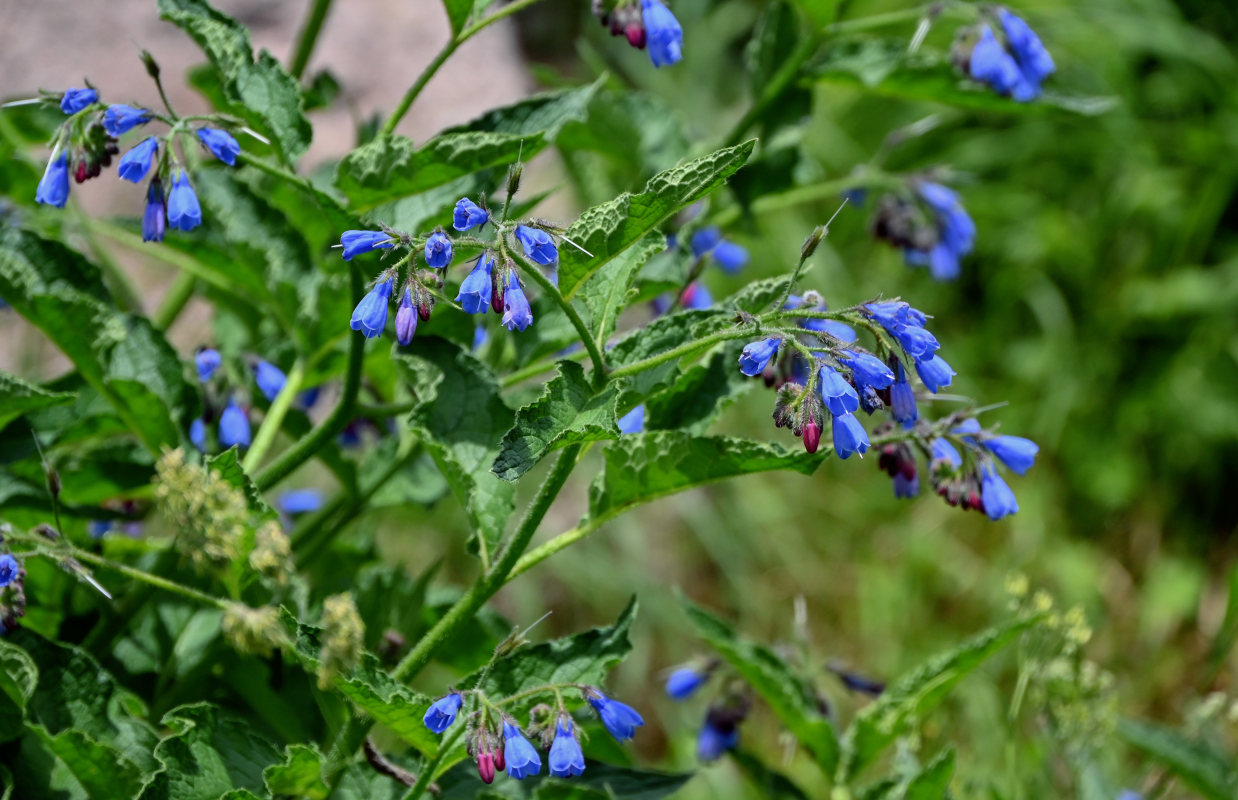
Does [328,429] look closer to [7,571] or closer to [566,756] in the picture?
[7,571]

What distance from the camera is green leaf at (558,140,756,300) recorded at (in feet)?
4.59

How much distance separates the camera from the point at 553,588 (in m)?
5.03

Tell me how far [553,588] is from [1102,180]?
3.01 m

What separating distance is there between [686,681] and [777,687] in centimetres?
36

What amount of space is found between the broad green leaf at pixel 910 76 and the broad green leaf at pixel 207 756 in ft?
5.00

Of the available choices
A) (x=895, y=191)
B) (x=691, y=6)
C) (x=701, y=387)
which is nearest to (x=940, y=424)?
(x=701, y=387)

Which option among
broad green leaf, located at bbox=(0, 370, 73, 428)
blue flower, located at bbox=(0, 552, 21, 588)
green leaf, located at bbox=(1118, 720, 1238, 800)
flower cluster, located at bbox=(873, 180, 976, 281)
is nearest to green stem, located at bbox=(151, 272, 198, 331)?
broad green leaf, located at bbox=(0, 370, 73, 428)

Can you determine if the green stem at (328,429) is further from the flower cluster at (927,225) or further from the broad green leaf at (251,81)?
the flower cluster at (927,225)

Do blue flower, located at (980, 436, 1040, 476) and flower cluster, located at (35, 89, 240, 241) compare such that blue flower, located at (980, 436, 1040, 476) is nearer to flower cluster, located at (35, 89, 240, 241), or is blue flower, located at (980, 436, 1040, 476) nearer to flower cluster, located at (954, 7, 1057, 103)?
flower cluster, located at (954, 7, 1057, 103)

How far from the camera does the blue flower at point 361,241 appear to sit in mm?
1505

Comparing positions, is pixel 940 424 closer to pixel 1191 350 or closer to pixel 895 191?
pixel 895 191

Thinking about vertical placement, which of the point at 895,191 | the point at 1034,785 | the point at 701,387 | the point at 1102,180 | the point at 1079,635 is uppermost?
the point at 701,387

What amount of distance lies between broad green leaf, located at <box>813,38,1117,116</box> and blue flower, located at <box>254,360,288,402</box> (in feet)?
3.65

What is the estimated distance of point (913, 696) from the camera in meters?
2.00
